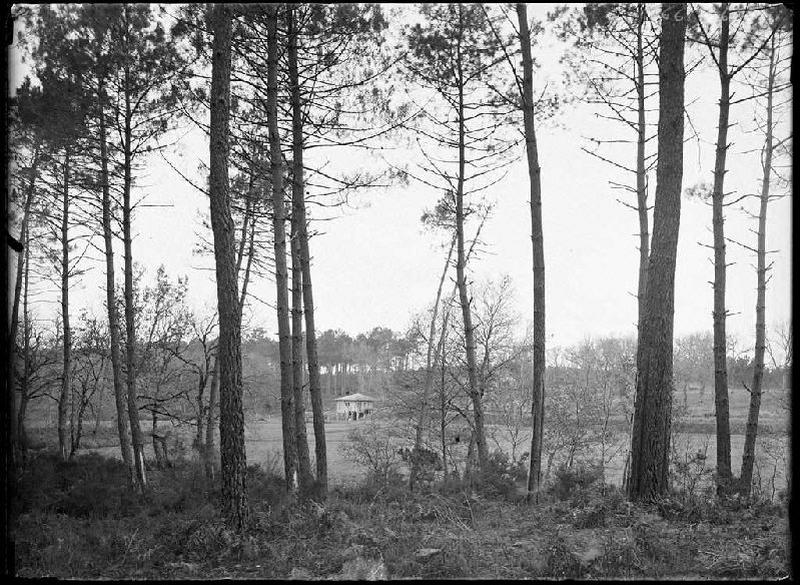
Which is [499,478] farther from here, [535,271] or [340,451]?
[340,451]

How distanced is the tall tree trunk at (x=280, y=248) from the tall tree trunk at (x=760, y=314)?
773 cm

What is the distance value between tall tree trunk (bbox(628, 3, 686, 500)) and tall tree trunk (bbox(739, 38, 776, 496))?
11.9ft

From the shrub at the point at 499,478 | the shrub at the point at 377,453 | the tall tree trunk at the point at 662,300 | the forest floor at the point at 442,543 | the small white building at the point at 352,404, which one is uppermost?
the tall tree trunk at the point at 662,300

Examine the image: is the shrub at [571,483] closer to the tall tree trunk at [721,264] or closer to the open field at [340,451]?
the tall tree trunk at [721,264]

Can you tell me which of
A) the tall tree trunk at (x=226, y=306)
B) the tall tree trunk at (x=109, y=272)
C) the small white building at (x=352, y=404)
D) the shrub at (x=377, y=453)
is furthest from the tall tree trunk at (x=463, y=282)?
the small white building at (x=352, y=404)

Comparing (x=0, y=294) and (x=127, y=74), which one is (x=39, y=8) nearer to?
(x=127, y=74)

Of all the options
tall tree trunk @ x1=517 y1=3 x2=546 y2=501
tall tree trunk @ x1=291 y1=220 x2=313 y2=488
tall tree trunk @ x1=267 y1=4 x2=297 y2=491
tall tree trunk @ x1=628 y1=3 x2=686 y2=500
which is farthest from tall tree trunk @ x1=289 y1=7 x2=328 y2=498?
tall tree trunk @ x1=628 y1=3 x2=686 y2=500

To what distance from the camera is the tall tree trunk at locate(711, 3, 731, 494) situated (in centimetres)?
939

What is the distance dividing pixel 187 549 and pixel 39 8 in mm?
8618

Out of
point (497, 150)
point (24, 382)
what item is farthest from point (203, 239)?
point (497, 150)

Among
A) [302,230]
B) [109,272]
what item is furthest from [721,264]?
[109,272]

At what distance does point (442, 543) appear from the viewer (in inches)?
209

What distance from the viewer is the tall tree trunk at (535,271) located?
27.5ft

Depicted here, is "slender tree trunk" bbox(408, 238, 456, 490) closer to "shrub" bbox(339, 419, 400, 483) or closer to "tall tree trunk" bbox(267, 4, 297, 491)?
"shrub" bbox(339, 419, 400, 483)
